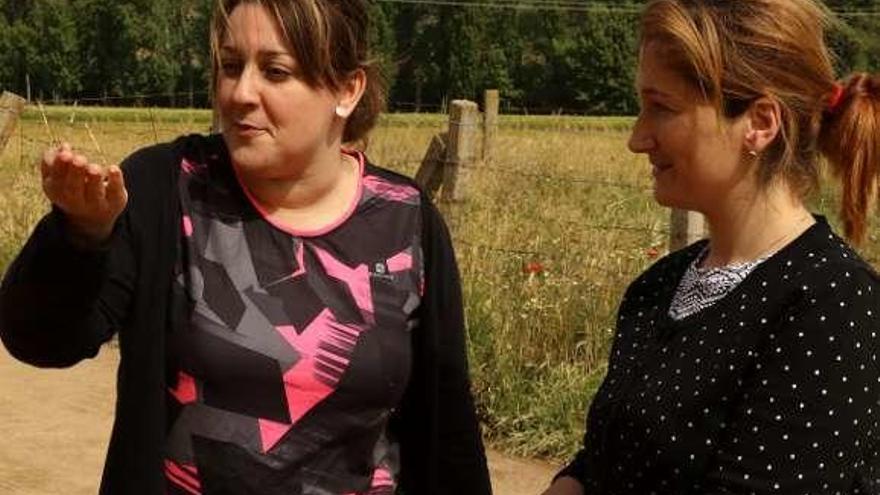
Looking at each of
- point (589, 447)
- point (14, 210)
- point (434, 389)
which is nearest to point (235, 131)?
point (434, 389)

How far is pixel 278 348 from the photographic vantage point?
201 cm

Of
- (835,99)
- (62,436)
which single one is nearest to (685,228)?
(62,436)

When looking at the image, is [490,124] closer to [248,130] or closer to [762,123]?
[248,130]

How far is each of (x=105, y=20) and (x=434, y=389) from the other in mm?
56370

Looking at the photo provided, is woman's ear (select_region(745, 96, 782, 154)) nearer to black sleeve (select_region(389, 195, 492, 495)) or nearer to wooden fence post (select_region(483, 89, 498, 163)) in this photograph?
black sleeve (select_region(389, 195, 492, 495))

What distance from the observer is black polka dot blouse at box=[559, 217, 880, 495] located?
5.63 feet

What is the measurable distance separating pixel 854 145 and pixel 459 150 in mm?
5103

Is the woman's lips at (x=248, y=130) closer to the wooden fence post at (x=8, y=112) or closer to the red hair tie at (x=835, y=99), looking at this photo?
the red hair tie at (x=835, y=99)

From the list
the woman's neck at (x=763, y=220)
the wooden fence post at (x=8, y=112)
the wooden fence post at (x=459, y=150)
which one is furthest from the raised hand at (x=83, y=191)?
the wooden fence post at (x=8, y=112)

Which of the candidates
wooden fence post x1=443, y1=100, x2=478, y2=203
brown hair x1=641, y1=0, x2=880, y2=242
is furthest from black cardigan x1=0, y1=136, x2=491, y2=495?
wooden fence post x1=443, y1=100, x2=478, y2=203

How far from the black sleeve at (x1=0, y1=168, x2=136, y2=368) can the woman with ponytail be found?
757 mm

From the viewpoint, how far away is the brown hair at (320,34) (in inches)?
79.7

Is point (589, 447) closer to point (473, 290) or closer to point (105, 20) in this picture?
point (473, 290)

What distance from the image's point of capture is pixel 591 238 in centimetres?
633
